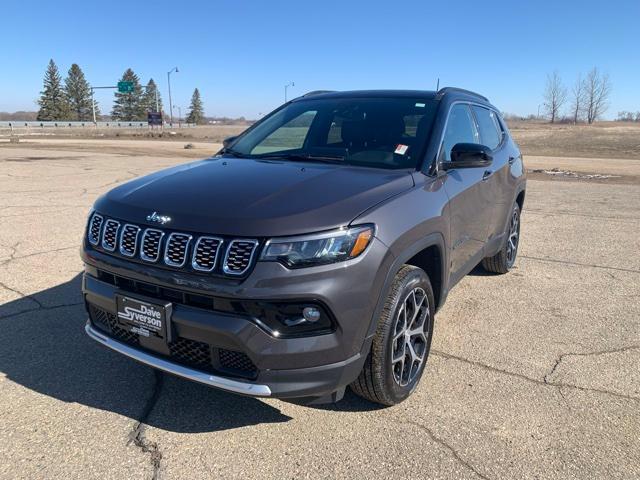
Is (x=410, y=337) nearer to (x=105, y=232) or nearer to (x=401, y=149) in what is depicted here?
(x=401, y=149)

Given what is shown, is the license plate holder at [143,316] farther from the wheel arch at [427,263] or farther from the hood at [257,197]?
the wheel arch at [427,263]

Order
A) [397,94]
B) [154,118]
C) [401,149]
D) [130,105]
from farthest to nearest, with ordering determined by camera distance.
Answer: [130,105]
[154,118]
[397,94]
[401,149]

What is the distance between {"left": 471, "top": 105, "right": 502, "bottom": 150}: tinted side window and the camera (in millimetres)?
4723

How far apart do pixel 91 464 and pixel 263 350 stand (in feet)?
3.47

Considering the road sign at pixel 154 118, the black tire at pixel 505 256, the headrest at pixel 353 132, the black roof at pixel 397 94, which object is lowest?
the black tire at pixel 505 256

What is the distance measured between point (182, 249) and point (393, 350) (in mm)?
1290

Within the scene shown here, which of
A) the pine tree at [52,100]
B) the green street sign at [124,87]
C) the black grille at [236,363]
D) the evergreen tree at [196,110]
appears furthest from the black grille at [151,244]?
the evergreen tree at [196,110]

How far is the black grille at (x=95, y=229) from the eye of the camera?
296 centimetres

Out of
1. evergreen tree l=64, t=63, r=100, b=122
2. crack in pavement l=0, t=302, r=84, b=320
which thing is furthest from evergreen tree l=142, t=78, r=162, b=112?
crack in pavement l=0, t=302, r=84, b=320

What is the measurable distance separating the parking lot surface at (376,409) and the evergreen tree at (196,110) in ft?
462

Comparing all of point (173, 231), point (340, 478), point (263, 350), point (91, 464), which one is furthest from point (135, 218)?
point (340, 478)

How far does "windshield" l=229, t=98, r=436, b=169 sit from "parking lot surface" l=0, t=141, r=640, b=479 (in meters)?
1.54

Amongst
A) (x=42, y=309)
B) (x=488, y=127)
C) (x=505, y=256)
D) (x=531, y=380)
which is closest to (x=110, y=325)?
(x=42, y=309)

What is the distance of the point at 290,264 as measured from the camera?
2377 millimetres
